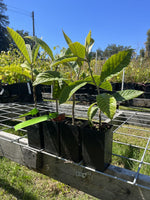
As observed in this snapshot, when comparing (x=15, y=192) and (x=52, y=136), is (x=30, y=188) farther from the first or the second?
(x=52, y=136)

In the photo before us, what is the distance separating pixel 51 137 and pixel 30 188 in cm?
71

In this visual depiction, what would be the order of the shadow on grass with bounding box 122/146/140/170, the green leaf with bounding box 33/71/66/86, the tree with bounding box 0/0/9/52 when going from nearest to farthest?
the green leaf with bounding box 33/71/66/86 → the shadow on grass with bounding box 122/146/140/170 → the tree with bounding box 0/0/9/52

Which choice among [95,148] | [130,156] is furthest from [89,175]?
[130,156]

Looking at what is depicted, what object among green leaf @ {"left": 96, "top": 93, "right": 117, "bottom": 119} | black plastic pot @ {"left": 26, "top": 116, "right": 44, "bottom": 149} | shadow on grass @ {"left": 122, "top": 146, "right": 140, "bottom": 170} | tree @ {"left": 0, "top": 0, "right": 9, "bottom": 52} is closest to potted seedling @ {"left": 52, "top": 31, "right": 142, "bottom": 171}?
green leaf @ {"left": 96, "top": 93, "right": 117, "bottom": 119}

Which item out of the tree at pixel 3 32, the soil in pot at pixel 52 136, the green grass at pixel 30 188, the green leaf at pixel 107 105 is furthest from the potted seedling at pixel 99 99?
the tree at pixel 3 32

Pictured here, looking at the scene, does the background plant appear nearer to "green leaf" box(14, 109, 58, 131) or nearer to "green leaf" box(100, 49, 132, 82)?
"green leaf" box(100, 49, 132, 82)

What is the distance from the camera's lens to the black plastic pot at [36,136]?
0.94 metres

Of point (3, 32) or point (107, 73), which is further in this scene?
point (3, 32)

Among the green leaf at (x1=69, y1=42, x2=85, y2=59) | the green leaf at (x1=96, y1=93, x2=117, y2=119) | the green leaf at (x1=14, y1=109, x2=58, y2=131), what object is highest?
the green leaf at (x1=69, y1=42, x2=85, y2=59)

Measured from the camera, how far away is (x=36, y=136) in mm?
953

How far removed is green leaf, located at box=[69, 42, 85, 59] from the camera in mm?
669

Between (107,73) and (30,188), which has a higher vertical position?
(107,73)

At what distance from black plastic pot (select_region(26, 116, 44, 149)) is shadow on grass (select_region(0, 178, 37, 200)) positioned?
52 cm

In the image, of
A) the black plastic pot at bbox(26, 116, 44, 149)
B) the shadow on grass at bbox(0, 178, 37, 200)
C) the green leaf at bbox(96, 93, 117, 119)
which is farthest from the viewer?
the shadow on grass at bbox(0, 178, 37, 200)
